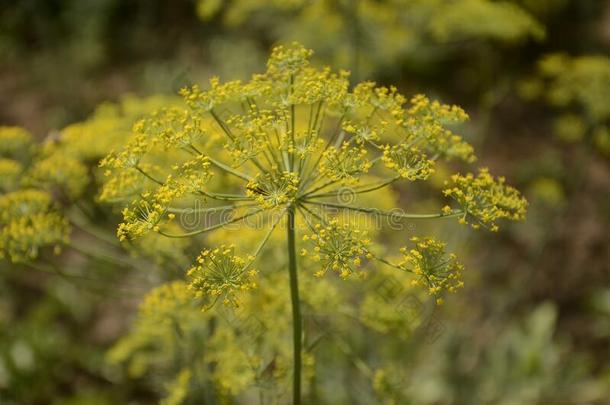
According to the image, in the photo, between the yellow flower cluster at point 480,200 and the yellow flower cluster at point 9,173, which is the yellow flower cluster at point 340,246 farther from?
the yellow flower cluster at point 9,173

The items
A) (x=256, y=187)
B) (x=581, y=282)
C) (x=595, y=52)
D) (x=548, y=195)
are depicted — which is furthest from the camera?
(x=595, y=52)

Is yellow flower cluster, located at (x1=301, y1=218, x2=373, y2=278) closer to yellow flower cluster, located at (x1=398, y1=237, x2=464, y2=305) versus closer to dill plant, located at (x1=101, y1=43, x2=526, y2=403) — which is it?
dill plant, located at (x1=101, y1=43, x2=526, y2=403)

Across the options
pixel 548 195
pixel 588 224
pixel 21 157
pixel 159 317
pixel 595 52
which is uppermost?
pixel 595 52

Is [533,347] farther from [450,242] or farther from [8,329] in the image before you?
[8,329]

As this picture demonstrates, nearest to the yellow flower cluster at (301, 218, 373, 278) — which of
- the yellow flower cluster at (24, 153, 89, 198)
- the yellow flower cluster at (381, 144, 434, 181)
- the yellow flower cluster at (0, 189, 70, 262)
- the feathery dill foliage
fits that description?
the feathery dill foliage

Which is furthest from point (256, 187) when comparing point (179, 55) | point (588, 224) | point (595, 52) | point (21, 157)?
point (179, 55)

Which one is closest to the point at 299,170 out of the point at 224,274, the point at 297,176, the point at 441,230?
the point at 297,176
